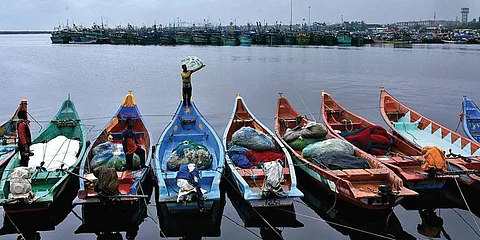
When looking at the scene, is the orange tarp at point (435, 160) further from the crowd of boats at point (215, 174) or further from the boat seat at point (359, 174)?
the boat seat at point (359, 174)

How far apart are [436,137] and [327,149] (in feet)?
16.1

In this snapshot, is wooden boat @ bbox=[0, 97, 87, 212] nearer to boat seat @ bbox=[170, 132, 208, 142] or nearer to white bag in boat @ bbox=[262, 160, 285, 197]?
boat seat @ bbox=[170, 132, 208, 142]

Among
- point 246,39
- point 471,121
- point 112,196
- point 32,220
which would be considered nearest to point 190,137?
point 112,196

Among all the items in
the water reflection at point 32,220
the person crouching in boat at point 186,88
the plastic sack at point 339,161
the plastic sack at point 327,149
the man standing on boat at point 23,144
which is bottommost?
the water reflection at point 32,220

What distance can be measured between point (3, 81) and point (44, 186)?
27.8 m

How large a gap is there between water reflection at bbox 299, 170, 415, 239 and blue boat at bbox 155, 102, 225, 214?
2655mm

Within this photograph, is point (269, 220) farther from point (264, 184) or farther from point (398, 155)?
point (398, 155)

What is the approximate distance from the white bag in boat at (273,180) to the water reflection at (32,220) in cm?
473

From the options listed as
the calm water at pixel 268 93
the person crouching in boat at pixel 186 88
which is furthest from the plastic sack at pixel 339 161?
the person crouching in boat at pixel 186 88

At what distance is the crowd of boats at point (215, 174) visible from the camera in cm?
900

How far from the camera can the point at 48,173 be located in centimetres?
1018

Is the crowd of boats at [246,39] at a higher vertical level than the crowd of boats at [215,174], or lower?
higher

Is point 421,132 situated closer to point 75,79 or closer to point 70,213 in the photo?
Result: point 70,213

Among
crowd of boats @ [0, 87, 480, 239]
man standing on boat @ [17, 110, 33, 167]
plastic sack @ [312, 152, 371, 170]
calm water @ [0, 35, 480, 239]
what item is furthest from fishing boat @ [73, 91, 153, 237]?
plastic sack @ [312, 152, 371, 170]
